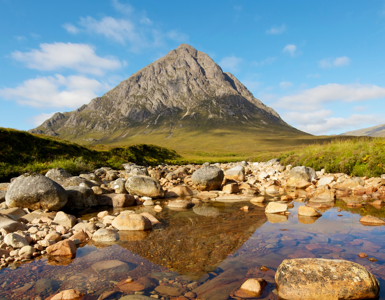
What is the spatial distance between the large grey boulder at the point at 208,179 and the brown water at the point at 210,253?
23.3 ft

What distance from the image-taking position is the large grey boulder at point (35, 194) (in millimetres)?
9789

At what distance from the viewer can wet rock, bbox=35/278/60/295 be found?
4398mm

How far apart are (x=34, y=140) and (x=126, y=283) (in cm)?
2675

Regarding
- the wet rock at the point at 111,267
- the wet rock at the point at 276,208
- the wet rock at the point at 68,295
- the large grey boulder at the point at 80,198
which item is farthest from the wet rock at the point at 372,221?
the large grey boulder at the point at 80,198

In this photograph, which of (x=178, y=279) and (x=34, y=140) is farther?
(x=34, y=140)

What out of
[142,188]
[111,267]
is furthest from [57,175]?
[111,267]

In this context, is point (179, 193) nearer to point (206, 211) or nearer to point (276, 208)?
point (206, 211)

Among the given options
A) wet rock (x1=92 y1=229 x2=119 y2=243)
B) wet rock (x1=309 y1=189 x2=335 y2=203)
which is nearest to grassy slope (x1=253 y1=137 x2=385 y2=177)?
wet rock (x1=309 y1=189 x2=335 y2=203)

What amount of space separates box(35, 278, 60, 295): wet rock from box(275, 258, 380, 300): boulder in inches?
173

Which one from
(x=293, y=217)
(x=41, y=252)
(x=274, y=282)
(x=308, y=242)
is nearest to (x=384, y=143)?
(x=293, y=217)

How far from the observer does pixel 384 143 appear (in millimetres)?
15258

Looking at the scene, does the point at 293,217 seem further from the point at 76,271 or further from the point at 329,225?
the point at 76,271

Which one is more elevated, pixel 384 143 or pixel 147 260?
pixel 384 143

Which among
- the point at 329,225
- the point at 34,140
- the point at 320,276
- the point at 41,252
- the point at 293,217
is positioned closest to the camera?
the point at 320,276
